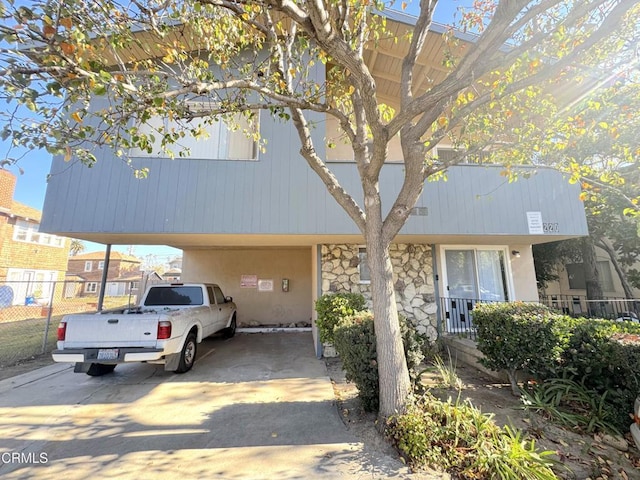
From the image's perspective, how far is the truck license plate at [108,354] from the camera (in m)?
4.79

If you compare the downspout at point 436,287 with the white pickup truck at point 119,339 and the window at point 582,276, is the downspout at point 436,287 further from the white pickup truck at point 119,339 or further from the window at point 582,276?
the window at point 582,276

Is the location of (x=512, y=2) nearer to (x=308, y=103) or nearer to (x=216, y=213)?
(x=308, y=103)

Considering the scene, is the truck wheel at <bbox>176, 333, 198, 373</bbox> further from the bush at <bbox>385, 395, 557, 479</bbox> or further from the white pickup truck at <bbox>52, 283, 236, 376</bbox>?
the bush at <bbox>385, 395, 557, 479</bbox>

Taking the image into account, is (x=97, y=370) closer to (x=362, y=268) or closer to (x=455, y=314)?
(x=362, y=268)

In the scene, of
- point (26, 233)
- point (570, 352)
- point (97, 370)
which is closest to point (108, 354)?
point (97, 370)

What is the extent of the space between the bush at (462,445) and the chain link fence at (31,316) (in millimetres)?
8370

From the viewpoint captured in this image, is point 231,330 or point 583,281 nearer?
point 231,330

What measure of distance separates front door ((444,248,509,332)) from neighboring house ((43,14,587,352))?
1.1 inches

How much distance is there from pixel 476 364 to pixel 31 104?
7.71 m

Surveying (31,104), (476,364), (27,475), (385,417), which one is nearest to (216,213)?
(31,104)

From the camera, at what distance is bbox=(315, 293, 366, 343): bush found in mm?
5965

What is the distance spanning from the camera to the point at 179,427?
12.2 ft

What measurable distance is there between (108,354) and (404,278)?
6.54 meters

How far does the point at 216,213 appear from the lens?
6105mm
